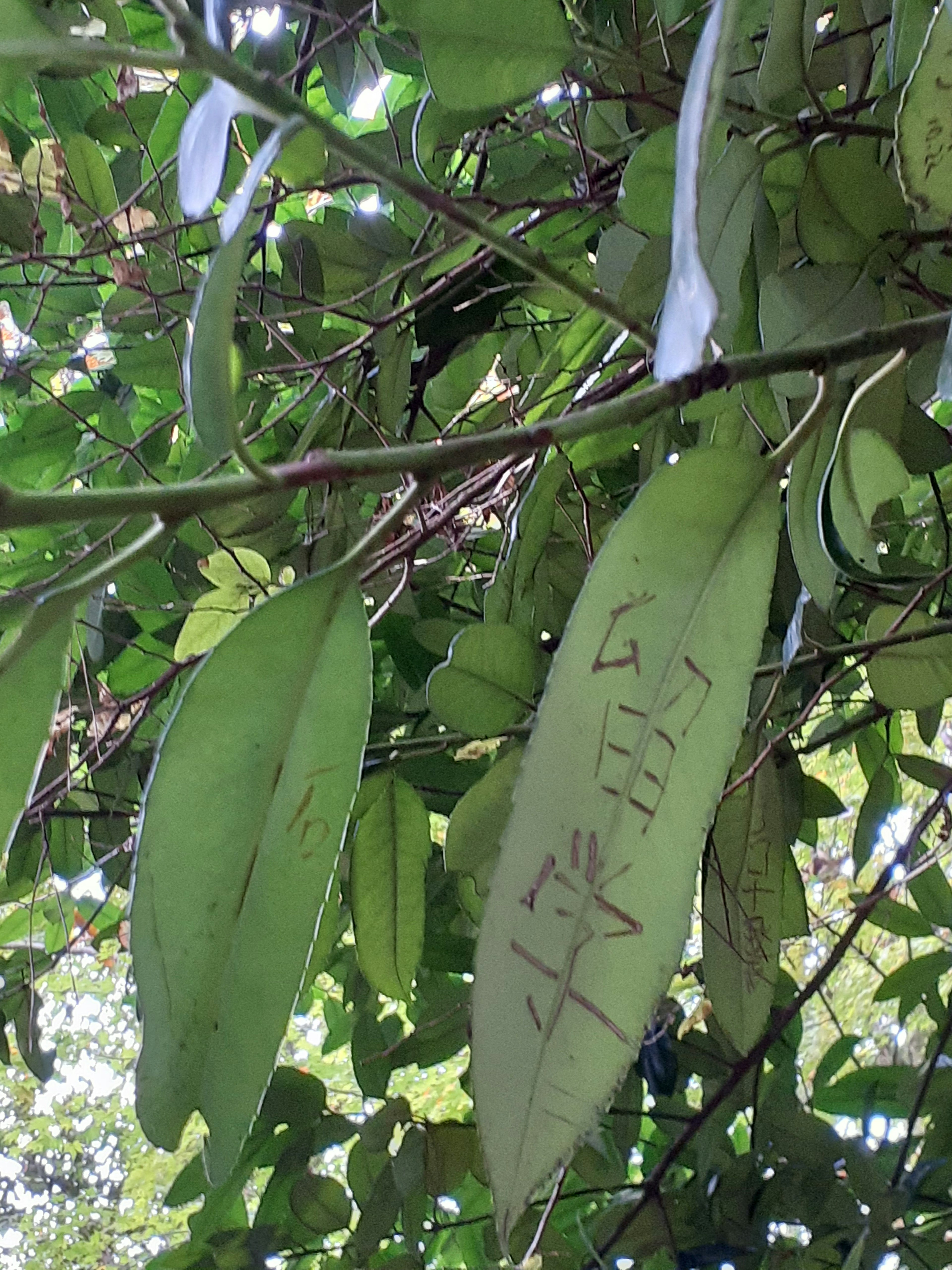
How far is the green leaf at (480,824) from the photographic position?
42 cm

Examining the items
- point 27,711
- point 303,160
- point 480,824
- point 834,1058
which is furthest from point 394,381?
point 834,1058

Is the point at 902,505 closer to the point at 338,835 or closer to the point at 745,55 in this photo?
the point at 745,55

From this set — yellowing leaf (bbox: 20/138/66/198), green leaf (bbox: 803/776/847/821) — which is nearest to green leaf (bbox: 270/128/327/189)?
yellowing leaf (bbox: 20/138/66/198)

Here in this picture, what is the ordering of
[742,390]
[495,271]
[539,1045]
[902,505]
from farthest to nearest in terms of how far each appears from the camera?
1. [902,505]
2. [495,271]
3. [742,390]
4. [539,1045]

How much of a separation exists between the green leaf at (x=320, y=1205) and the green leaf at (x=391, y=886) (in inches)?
8.7

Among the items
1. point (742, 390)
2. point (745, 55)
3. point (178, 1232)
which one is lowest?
point (178, 1232)

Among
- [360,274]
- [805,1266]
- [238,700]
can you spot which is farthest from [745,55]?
[805,1266]

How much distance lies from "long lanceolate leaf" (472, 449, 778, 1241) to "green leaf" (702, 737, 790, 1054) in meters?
0.21

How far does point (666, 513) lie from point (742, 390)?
0.56ft

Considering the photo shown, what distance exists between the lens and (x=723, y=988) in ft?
1.33

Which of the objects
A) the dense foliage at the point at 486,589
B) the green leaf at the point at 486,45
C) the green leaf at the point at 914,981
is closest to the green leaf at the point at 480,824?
the dense foliage at the point at 486,589

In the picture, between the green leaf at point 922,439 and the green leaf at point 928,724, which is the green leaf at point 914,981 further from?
the green leaf at point 922,439

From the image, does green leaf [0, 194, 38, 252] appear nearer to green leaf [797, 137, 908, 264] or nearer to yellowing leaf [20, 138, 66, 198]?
yellowing leaf [20, 138, 66, 198]

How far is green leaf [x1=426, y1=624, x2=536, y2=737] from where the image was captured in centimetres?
40
